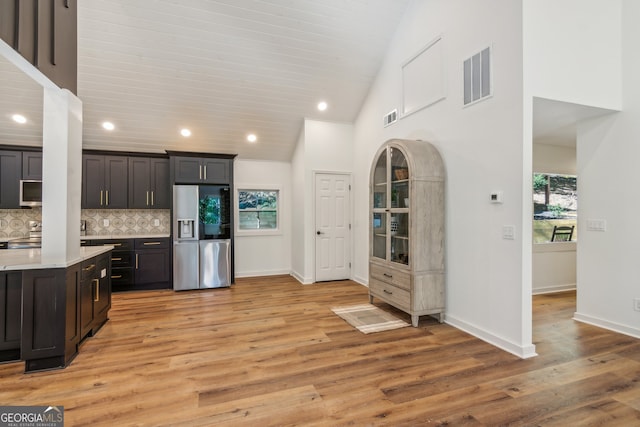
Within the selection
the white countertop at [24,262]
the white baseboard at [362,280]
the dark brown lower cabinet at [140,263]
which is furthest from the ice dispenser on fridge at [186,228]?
the white baseboard at [362,280]

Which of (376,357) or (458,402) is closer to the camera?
(458,402)

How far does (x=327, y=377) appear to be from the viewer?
246 centimetres

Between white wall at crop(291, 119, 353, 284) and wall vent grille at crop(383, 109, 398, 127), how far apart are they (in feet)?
3.89

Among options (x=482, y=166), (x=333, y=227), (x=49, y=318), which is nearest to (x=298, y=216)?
(x=333, y=227)

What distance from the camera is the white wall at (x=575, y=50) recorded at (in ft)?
9.27

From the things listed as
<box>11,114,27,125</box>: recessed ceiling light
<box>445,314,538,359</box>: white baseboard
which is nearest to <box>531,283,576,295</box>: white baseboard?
<box>445,314,538,359</box>: white baseboard

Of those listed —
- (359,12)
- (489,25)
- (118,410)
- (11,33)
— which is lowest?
(118,410)

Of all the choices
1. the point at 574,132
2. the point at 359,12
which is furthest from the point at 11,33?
the point at 574,132

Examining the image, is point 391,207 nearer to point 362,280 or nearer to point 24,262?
point 362,280

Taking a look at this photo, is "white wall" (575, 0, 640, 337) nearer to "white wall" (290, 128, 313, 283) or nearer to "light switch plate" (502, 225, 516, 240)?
"light switch plate" (502, 225, 516, 240)

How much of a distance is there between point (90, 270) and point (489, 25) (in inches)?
190

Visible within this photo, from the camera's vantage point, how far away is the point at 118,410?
2.05 m

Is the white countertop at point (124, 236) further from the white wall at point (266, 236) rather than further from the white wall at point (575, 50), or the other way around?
the white wall at point (575, 50)

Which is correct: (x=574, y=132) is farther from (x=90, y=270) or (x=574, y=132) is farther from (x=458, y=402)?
(x=90, y=270)
